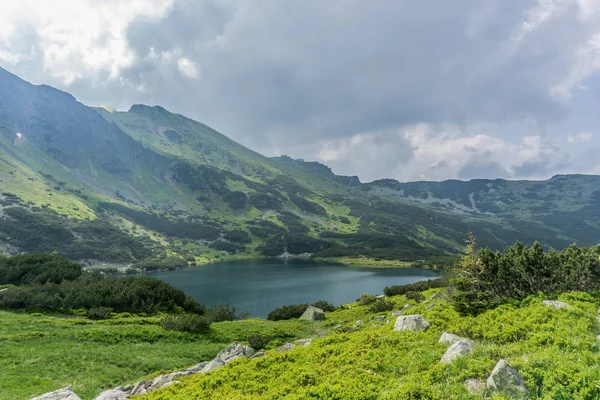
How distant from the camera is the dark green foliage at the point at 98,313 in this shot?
39397mm

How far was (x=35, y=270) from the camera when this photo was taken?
54906 millimetres

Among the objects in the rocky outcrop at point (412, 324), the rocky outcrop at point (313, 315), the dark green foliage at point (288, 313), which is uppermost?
the rocky outcrop at point (412, 324)

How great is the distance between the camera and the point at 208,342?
102 ft

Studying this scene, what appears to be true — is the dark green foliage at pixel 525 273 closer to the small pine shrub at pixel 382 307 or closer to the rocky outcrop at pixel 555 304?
the rocky outcrop at pixel 555 304

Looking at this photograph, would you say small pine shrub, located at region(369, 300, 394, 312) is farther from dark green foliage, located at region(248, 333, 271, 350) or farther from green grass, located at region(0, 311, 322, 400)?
dark green foliage, located at region(248, 333, 271, 350)

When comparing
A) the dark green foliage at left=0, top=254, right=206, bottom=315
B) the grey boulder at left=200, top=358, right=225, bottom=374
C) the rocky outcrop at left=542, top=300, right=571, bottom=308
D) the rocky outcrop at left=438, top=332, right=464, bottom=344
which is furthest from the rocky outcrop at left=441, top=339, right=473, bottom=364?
the dark green foliage at left=0, top=254, right=206, bottom=315

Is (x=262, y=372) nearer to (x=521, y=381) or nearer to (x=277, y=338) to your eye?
(x=521, y=381)

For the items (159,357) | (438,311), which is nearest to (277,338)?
(159,357)

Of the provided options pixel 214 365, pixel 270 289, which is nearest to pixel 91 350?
pixel 214 365

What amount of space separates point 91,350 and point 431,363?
2640 cm

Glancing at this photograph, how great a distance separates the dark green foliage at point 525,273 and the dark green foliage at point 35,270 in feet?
200

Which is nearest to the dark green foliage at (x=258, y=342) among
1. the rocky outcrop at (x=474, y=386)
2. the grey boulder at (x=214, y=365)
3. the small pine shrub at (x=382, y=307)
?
the grey boulder at (x=214, y=365)

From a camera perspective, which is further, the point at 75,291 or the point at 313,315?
the point at 313,315

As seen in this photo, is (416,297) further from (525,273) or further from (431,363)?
(431,363)
